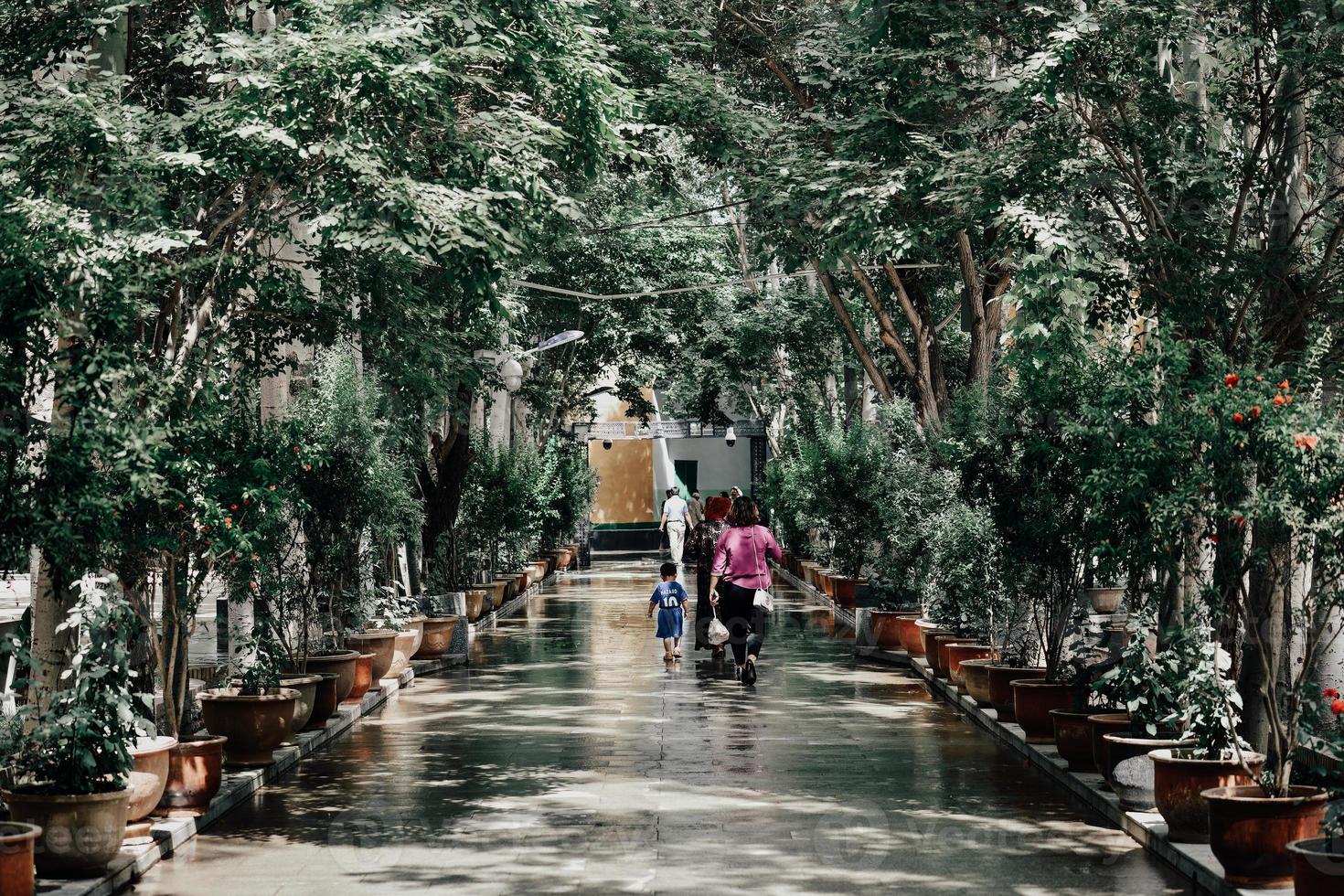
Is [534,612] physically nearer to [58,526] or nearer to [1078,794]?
[1078,794]

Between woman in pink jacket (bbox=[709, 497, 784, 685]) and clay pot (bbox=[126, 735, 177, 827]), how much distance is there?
8.32 metres

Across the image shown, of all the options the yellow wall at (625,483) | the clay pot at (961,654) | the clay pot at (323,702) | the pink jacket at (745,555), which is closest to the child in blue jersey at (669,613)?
the pink jacket at (745,555)

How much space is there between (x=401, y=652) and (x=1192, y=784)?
10623mm

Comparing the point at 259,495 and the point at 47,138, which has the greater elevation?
the point at 47,138

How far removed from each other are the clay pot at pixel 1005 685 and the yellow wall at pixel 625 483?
Result: 149 feet

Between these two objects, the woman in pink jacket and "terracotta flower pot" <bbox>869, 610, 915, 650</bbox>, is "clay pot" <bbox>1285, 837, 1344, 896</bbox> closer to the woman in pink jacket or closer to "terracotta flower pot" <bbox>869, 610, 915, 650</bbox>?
the woman in pink jacket

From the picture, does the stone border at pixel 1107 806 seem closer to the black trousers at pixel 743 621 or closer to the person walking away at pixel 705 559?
the black trousers at pixel 743 621

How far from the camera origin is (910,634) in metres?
20.0

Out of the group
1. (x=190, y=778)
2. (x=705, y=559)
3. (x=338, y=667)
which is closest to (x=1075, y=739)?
(x=190, y=778)

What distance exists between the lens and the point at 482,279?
32.9 ft

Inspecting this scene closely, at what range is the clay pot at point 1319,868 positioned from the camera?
6.55 m

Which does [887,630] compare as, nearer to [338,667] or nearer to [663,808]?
[338,667]

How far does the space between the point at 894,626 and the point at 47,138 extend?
44.1 ft

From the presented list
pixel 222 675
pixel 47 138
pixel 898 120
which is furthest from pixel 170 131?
pixel 898 120
